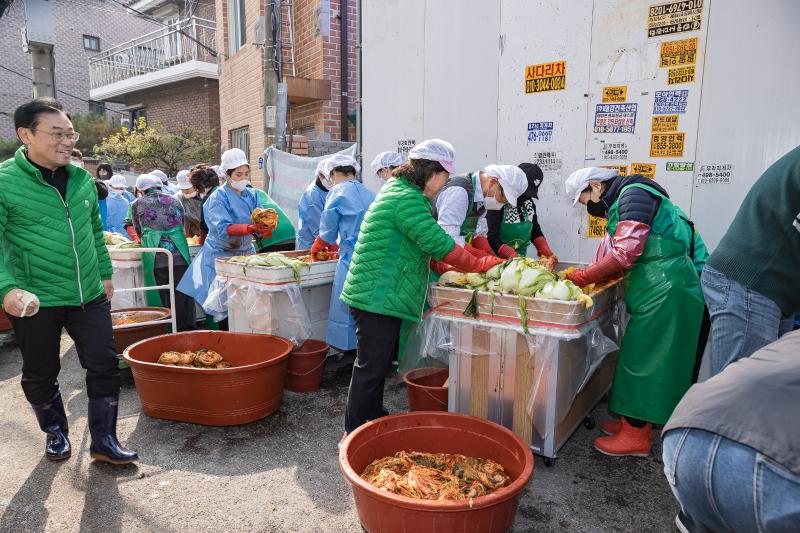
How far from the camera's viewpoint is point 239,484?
3150 millimetres

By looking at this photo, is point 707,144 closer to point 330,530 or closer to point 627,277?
point 627,277

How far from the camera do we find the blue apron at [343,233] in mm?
4676

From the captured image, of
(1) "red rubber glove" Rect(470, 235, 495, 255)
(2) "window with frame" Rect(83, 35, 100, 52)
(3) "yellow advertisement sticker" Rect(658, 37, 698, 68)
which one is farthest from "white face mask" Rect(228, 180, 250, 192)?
(2) "window with frame" Rect(83, 35, 100, 52)

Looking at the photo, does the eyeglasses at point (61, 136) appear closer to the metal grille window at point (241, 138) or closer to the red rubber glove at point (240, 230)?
the red rubber glove at point (240, 230)

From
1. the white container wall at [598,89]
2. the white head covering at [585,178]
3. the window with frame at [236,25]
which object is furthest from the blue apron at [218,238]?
the window with frame at [236,25]

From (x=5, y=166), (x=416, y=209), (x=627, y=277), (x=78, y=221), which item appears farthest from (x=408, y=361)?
(x=5, y=166)

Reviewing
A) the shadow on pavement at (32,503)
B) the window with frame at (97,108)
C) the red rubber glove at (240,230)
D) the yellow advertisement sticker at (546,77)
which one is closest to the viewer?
the shadow on pavement at (32,503)

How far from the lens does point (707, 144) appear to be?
13.7 ft

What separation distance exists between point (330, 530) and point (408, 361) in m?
1.40

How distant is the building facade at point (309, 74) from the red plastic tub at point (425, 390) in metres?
5.39

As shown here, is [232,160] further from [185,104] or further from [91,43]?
[91,43]

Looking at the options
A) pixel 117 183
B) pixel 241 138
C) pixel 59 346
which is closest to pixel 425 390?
pixel 59 346

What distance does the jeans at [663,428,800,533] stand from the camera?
93 cm

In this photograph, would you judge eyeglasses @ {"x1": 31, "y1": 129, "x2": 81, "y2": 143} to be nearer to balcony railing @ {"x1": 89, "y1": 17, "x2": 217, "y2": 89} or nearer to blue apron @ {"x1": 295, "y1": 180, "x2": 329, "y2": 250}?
blue apron @ {"x1": 295, "y1": 180, "x2": 329, "y2": 250}
